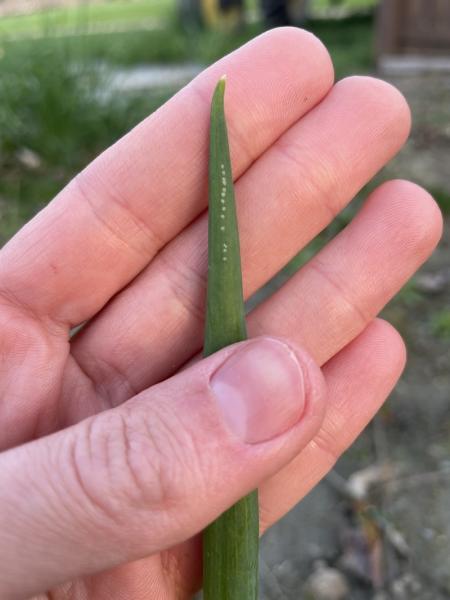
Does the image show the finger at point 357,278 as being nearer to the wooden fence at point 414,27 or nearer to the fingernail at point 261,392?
the fingernail at point 261,392

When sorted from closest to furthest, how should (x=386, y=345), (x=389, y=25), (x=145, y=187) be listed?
(x=145, y=187), (x=386, y=345), (x=389, y=25)

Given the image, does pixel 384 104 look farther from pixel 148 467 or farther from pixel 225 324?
pixel 148 467

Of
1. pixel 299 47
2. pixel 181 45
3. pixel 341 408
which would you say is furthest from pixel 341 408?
pixel 181 45

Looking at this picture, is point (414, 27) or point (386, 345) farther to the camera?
point (414, 27)

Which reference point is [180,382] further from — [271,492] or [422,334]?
[422,334]

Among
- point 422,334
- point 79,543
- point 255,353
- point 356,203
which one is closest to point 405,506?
point 422,334

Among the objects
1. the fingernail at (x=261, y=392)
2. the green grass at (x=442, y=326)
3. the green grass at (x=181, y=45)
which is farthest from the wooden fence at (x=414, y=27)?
the fingernail at (x=261, y=392)
